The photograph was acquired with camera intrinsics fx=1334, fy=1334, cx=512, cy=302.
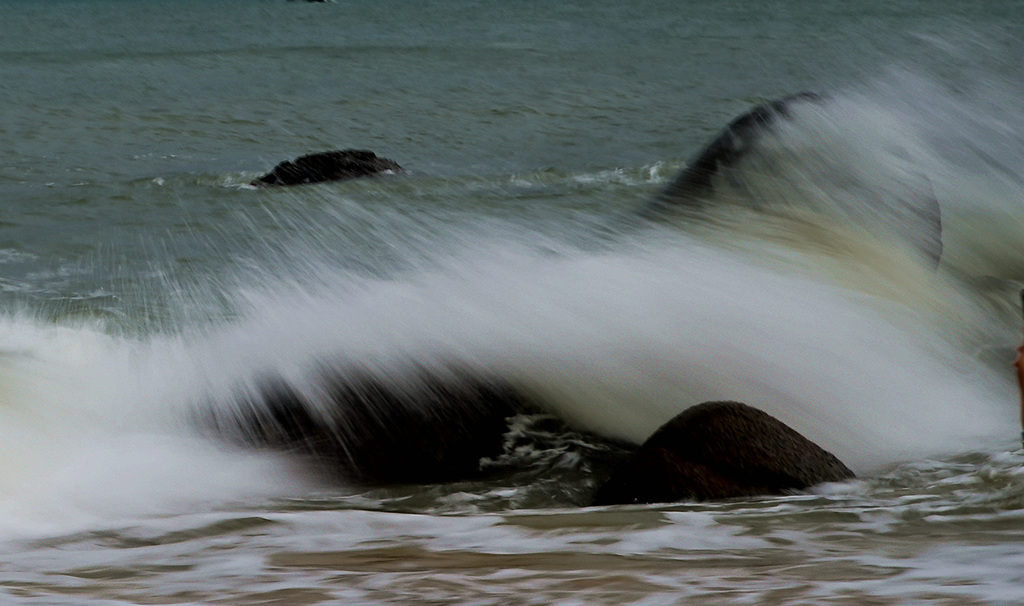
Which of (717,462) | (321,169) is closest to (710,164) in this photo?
(717,462)

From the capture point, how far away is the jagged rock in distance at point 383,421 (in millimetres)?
4703

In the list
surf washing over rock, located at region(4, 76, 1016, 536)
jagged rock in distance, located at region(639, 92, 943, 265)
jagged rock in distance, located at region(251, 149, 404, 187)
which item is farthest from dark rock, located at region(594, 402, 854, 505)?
jagged rock in distance, located at region(251, 149, 404, 187)

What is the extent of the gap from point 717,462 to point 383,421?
1251mm

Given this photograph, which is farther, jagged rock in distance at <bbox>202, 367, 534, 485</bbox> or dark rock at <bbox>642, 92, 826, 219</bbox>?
dark rock at <bbox>642, 92, 826, 219</bbox>

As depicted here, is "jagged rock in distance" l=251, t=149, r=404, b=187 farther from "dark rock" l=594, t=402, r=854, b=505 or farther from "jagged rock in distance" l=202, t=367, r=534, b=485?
"dark rock" l=594, t=402, r=854, b=505

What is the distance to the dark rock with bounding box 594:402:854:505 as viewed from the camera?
427 centimetres

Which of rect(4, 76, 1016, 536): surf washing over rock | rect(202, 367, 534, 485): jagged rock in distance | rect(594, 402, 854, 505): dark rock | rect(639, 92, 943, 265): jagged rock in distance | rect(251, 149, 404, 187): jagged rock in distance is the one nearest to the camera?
rect(594, 402, 854, 505): dark rock

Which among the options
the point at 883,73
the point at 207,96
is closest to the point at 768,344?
the point at 883,73

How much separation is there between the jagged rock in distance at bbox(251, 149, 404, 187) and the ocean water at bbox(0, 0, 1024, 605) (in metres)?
0.27

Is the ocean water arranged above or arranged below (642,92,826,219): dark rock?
below

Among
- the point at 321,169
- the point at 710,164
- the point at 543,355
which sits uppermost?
the point at 710,164

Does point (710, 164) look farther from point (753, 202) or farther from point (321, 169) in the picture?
point (321, 169)

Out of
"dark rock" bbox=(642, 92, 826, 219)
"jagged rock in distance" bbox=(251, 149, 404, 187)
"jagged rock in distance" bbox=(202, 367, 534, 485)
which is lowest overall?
"jagged rock in distance" bbox=(202, 367, 534, 485)

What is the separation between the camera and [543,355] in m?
5.51
